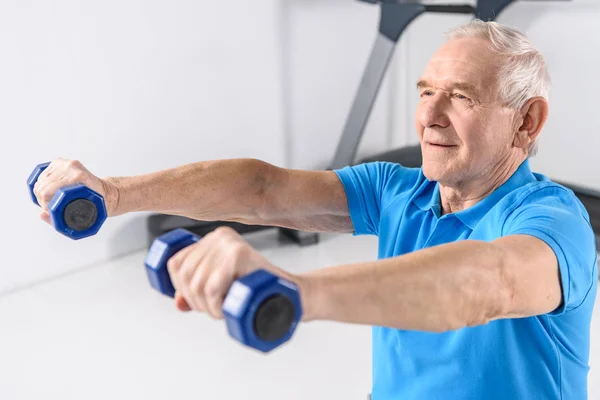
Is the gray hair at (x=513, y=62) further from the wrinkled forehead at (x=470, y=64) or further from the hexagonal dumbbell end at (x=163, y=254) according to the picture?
the hexagonal dumbbell end at (x=163, y=254)

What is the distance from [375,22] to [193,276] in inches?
136

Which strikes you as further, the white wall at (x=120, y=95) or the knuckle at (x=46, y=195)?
the white wall at (x=120, y=95)

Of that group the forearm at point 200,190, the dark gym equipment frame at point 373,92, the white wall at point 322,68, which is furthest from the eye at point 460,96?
the white wall at point 322,68

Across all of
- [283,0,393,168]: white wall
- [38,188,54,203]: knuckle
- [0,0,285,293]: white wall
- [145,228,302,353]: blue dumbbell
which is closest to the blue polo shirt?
[145,228,302,353]: blue dumbbell

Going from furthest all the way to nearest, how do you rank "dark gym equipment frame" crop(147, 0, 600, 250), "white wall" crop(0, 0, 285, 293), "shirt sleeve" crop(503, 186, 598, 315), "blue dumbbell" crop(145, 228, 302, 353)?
"dark gym equipment frame" crop(147, 0, 600, 250), "white wall" crop(0, 0, 285, 293), "shirt sleeve" crop(503, 186, 598, 315), "blue dumbbell" crop(145, 228, 302, 353)

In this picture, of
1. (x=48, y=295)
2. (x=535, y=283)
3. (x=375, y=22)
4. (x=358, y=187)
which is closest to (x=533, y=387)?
(x=535, y=283)

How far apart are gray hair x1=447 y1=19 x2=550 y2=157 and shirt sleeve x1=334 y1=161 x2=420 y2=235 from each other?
0.33m

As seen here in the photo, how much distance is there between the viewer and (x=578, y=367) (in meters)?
1.40

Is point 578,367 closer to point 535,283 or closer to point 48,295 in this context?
point 535,283

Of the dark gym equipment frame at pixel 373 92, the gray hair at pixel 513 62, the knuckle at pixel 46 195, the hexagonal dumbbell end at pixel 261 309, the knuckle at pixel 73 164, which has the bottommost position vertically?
the dark gym equipment frame at pixel 373 92

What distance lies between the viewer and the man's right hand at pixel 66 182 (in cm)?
133

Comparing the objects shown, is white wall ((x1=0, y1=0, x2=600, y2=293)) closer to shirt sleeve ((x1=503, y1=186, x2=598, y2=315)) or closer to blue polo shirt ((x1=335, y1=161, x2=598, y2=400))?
blue polo shirt ((x1=335, y1=161, x2=598, y2=400))

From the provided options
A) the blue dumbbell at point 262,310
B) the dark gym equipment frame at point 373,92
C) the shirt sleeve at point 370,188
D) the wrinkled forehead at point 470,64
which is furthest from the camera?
the dark gym equipment frame at point 373,92

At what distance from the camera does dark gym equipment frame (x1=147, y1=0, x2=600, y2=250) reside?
340cm
